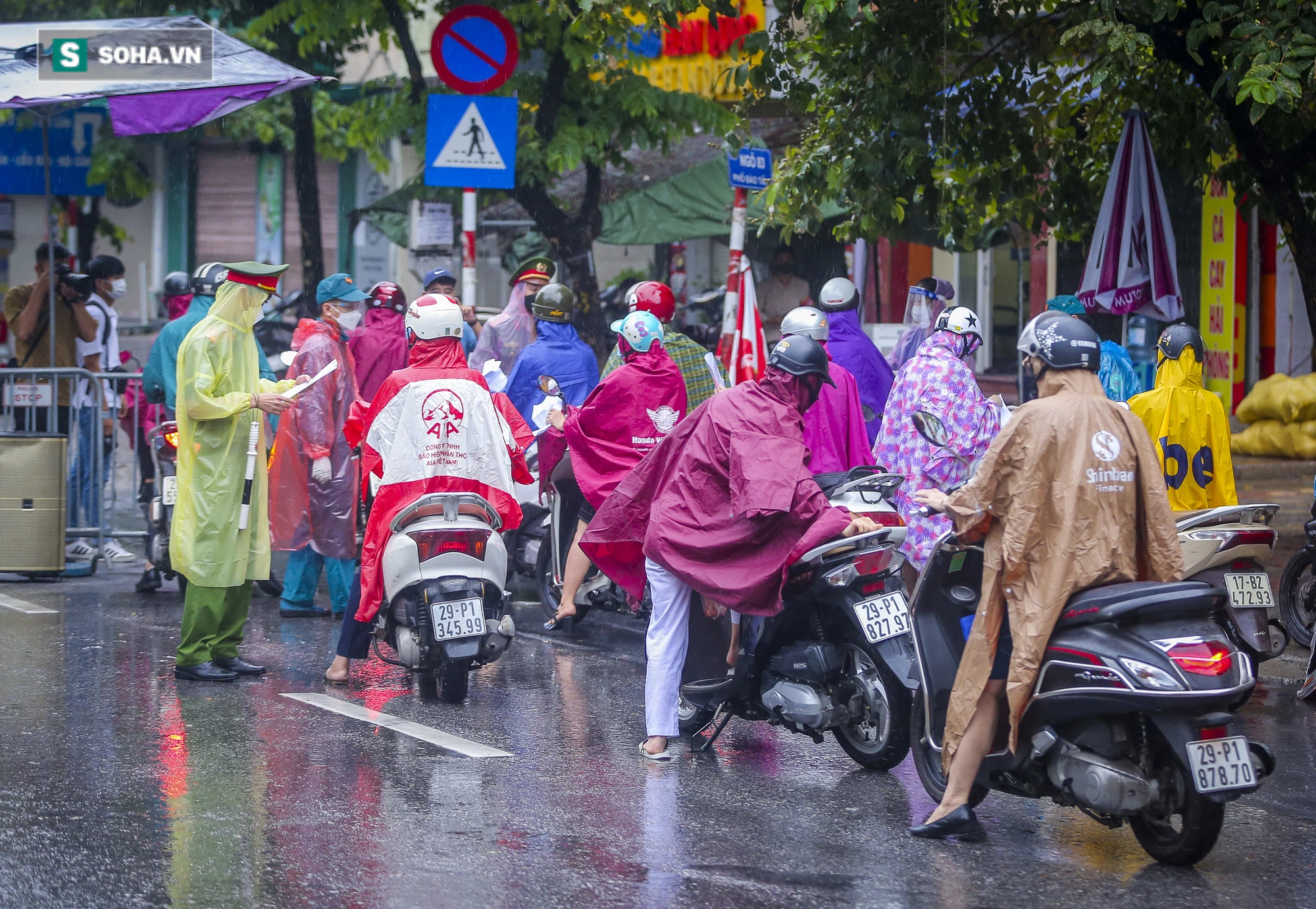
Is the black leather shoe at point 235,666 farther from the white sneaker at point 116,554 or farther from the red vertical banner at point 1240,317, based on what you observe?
the red vertical banner at point 1240,317

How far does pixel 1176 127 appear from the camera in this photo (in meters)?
11.1

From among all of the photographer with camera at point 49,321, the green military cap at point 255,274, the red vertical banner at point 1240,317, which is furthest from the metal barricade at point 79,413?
the red vertical banner at point 1240,317

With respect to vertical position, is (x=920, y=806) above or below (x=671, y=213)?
→ below

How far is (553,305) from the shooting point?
392 inches

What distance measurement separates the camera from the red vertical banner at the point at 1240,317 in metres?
16.5

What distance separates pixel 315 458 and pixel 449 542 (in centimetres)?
197

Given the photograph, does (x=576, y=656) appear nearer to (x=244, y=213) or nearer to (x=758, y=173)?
(x=758, y=173)

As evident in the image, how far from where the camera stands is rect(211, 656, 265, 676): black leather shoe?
25.9 feet

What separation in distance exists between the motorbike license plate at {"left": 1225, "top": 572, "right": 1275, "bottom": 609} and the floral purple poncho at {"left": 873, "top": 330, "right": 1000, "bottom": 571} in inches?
48.2

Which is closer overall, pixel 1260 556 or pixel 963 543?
pixel 963 543

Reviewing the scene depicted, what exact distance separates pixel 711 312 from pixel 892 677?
12.6 metres

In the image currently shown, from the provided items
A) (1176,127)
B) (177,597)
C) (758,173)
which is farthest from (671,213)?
(177,597)

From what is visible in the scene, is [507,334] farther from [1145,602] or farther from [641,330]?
[1145,602]

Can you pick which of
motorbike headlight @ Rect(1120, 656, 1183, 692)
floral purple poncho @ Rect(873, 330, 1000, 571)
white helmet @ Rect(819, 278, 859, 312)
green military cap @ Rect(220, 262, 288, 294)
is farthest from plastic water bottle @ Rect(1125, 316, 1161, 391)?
motorbike headlight @ Rect(1120, 656, 1183, 692)
